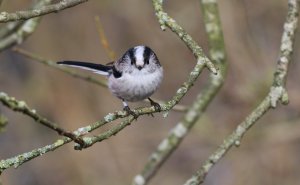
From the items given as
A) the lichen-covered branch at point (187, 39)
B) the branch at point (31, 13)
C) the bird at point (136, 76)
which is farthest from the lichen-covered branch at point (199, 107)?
the branch at point (31, 13)

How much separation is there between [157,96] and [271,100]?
5.36 m

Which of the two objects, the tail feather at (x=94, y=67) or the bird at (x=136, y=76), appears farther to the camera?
the tail feather at (x=94, y=67)

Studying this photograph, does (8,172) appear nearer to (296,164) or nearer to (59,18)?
(59,18)

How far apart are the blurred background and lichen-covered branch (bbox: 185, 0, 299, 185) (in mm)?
2261

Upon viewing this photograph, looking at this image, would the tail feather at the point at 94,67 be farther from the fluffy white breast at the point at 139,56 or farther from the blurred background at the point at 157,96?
the blurred background at the point at 157,96

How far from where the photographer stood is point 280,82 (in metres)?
3.82

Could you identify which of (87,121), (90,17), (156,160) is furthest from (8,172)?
(156,160)

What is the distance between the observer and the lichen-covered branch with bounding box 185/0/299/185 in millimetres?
3514

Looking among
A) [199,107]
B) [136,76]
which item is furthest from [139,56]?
[199,107]

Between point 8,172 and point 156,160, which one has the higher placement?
point 8,172

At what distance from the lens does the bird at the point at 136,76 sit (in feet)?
12.5

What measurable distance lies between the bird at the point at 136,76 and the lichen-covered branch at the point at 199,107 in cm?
31

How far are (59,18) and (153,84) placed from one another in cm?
537

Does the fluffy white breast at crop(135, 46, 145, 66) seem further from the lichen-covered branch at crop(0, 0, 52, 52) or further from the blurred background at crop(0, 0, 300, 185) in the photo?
the blurred background at crop(0, 0, 300, 185)
